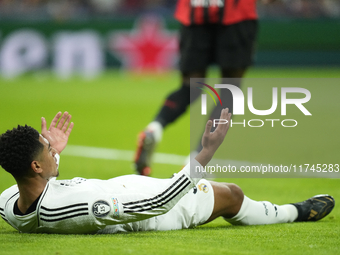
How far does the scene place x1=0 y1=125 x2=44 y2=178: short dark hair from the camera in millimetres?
2713

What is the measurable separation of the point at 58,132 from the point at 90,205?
73cm

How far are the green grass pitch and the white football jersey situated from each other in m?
0.07

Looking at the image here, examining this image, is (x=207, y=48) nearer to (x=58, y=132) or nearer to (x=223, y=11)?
(x=223, y=11)

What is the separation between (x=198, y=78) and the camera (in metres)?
4.94

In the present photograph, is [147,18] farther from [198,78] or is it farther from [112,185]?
[112,185]

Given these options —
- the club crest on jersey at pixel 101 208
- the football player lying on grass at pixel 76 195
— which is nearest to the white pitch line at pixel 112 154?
the football player lying on grass at pixel 76 195

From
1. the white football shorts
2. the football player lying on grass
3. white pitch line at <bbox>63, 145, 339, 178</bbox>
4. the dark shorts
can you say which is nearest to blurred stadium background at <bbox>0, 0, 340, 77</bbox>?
white pitch line at <bbox>63, 145, 339, 178</bbox>

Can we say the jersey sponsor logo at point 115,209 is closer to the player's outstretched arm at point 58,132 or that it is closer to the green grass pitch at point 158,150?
the green grass pitch at point 158,150

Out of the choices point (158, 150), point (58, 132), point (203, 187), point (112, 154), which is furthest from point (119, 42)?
point (203, 187)

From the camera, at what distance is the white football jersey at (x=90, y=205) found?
279cm

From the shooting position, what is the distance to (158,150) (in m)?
6.89

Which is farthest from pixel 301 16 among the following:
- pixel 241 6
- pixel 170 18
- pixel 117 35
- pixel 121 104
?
pixel 241 6

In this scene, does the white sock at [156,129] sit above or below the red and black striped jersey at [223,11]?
below

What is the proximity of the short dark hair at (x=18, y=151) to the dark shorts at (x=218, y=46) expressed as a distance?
2375 mm
